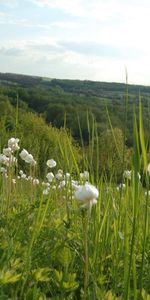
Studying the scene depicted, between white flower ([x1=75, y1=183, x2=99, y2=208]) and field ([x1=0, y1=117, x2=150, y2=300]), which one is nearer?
white flower ([x1=75, y1=183, x2=99, y2=208])

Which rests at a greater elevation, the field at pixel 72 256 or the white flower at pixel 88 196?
the white flower at pixel 88 196

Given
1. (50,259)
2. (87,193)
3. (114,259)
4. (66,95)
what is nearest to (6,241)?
(50,259)

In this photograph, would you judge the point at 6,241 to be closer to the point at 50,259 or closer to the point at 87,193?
the point at 50,259

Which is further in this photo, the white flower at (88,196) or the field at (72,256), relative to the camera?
the field at (72,256)

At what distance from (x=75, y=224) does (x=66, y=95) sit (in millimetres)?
83145

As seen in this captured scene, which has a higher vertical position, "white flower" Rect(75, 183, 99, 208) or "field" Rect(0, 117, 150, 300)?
"white flower" Rect(75, 183, 99, 208)

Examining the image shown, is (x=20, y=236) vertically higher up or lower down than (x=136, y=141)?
lower down

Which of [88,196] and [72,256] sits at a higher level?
[88,196]

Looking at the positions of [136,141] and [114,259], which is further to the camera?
[114,259]

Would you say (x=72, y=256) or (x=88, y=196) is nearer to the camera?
(x=88, y=196)

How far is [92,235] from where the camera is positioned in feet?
8.16

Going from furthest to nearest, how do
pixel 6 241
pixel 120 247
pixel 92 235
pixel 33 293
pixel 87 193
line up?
pixel 92 235 < pixel 120 247 < pixel 6 241 < pixel 33 293 < pixel 87 193

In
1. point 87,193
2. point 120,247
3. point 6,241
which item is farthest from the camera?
point 120,247

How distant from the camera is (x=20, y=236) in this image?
239 centimetres
